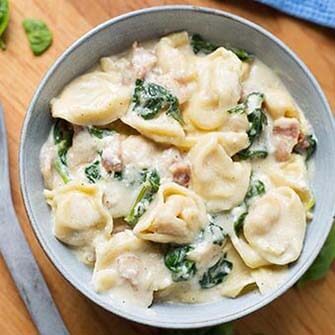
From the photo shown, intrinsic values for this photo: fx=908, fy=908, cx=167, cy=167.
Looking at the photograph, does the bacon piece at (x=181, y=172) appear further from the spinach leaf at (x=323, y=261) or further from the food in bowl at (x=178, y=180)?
the spinach leaf at (x=323, y=261)

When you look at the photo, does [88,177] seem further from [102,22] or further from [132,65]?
[102,22]

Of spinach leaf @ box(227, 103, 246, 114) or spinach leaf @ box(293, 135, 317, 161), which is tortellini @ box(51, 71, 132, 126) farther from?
spinach leaf @ box(293, 135, 317, 161)

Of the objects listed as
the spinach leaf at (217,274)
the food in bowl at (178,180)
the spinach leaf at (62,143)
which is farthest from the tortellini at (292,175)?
the spinach leaf at (62,143)

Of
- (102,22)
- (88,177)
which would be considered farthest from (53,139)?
(102,22)

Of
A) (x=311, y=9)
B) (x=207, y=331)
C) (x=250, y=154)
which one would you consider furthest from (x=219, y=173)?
(x=311, y=9)

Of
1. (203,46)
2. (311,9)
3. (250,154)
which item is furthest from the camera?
(311,9)

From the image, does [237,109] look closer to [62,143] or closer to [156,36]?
[156,36]
